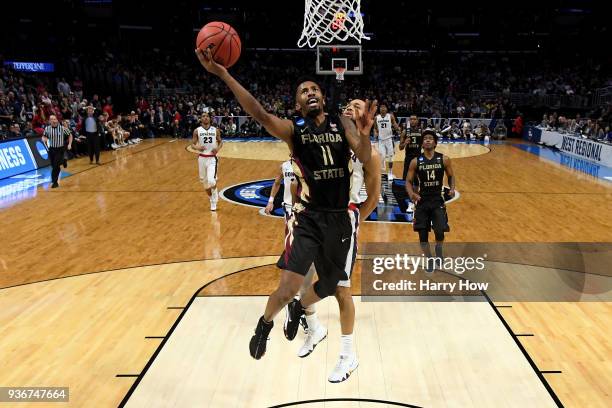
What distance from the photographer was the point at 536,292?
22.5 ft

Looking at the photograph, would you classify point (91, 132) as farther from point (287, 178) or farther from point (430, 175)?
point (430, 175)

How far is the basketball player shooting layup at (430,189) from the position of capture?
731 cm

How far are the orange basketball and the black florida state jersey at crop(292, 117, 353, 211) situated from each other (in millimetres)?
675

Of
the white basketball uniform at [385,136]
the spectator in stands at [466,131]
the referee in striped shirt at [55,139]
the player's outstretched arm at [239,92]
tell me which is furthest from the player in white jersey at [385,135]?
the spectator in stands at [466,131]

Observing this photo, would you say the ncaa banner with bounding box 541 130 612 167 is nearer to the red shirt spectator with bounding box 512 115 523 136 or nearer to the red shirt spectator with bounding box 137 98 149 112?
the red shirt spectator with bounding box 512 115 523 136

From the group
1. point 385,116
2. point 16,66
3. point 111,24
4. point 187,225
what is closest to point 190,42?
point 111,24

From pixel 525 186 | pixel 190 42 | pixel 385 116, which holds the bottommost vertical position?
pixel 525 186

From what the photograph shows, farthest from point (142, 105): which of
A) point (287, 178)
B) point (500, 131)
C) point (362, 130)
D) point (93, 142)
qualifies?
point (362, 130)

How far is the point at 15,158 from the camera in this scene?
614 inches

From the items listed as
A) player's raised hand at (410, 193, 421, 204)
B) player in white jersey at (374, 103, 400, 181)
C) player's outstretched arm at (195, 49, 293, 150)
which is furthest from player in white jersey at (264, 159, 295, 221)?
player in white jersey at (374, 103, 400, 181)

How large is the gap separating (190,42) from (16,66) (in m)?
13.0

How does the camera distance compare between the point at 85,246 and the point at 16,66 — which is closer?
the point at 85,246

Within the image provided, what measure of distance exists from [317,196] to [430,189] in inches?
140

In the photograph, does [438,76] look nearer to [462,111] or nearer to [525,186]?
[462,111]
